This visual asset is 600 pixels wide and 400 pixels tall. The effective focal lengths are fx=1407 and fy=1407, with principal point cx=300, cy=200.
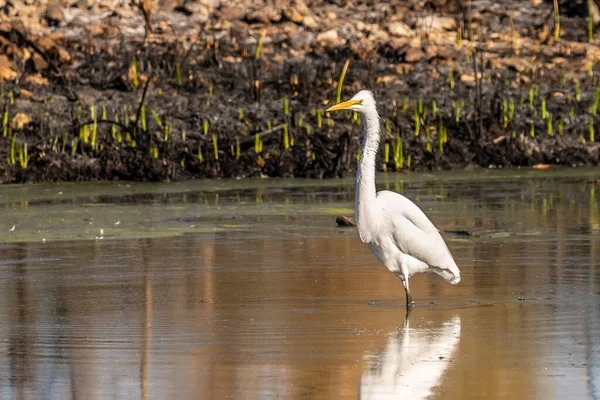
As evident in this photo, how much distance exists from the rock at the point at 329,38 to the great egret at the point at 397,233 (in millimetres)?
13456

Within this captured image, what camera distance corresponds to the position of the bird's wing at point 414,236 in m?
8.64

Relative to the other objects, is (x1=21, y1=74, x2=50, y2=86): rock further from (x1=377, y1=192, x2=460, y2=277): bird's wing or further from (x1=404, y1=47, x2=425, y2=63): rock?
(x1=377, y1=192, x2=460, y2=277): bird's wing

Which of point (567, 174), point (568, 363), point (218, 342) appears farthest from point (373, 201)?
point (567, 174)

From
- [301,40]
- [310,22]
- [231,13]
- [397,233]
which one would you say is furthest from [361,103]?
[231,13]

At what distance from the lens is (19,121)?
1873 cm

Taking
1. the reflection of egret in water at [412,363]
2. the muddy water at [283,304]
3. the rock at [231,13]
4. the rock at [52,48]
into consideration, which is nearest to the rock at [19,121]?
the rock at [52,48]

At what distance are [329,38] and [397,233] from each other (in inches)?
546

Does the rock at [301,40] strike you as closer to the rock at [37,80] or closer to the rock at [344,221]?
the rock at [37,80]

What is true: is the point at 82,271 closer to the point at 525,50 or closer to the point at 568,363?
the point at 568,363

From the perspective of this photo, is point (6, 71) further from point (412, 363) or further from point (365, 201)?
point (412, 363)

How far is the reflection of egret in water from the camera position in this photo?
6.10 m

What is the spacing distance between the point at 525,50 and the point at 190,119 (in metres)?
6.19

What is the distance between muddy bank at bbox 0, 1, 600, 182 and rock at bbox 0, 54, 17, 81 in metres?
0.02

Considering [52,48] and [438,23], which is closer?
[52,48]
